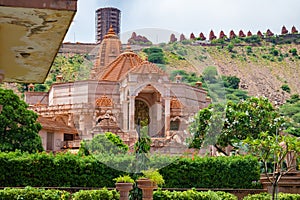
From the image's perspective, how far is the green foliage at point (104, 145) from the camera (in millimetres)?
28250

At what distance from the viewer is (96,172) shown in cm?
2381

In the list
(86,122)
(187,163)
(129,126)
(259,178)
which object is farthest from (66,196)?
(86,122)

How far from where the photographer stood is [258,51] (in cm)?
12256

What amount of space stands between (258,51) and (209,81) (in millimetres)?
100832

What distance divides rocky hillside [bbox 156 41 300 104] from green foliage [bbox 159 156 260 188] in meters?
73.9

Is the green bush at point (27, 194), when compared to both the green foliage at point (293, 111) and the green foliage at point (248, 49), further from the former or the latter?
the green foliage at point (248, 49)

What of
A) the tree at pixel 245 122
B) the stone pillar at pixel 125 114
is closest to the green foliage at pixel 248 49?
the stone pillar at pixel 125 114

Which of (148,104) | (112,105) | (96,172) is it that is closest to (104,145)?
(96,172)

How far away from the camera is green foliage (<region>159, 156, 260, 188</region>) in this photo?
80.7ft

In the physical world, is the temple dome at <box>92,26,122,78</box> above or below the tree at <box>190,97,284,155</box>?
above

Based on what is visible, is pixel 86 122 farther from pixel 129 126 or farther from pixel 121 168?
pixel 121 168

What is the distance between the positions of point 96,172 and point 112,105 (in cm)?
1919

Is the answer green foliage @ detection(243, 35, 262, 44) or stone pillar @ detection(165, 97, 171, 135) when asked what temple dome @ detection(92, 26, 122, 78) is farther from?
green foliage @ detection(243, 35, 262, 44)

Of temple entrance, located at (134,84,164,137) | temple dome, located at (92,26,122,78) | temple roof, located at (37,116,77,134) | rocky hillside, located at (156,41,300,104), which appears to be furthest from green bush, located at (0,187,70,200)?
rocky hillside, located at (156,41,300,104)
